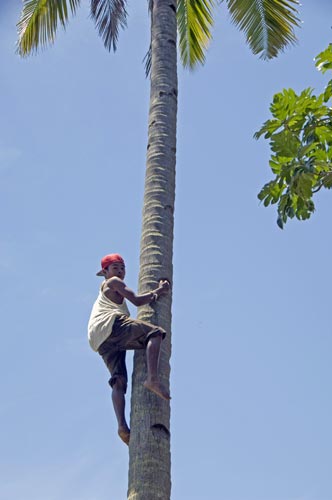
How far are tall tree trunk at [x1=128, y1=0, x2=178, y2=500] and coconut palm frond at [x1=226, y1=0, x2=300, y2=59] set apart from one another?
240cm

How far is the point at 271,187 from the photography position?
6.38m

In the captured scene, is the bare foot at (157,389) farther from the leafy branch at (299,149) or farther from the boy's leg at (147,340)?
the leafy branch at (299,149)

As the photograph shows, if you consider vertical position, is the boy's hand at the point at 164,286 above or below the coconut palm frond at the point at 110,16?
below

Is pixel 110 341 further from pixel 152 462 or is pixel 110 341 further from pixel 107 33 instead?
pixel 107 33

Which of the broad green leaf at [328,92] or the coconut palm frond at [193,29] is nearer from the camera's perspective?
the broad green leaf at [328,92]

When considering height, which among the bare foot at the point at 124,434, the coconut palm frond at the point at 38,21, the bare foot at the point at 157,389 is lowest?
the bare foot at the point at 124,434

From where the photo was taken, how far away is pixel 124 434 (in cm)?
600

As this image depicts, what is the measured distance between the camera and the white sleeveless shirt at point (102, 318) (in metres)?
6.36

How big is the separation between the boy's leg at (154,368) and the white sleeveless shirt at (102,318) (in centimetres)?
52

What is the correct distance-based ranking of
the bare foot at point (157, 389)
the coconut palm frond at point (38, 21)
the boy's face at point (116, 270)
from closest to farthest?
the bare foot at point (157, 389), the boy's face at point (116, 270), the coconut palm frond at point (38, 21)

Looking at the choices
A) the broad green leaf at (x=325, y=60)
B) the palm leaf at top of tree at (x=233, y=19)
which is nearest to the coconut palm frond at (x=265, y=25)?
the palm leaf at top of tree at (x=233, y=19)

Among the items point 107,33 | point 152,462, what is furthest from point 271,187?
point 107,33

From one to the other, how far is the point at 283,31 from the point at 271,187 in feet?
18.5

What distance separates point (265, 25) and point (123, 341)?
6.57m
